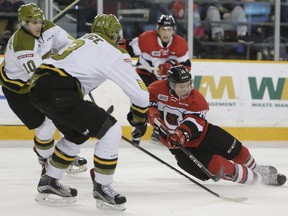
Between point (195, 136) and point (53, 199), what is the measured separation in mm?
882

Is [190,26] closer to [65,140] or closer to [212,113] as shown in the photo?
[212,113]

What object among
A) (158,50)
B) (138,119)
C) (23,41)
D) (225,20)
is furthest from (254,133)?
(138,119)

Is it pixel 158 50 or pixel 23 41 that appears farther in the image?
pixel 158 50

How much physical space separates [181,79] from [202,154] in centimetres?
43

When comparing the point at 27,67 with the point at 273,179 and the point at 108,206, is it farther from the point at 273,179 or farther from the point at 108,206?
the point at 273,179

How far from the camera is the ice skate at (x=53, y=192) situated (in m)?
3.54

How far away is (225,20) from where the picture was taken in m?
7.52

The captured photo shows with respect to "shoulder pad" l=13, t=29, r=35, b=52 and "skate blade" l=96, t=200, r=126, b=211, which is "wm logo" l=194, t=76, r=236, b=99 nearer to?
"shoulder pad" l=13, t=29, r=35, b=52

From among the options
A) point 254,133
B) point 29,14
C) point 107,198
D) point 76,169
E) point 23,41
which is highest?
point 29,14

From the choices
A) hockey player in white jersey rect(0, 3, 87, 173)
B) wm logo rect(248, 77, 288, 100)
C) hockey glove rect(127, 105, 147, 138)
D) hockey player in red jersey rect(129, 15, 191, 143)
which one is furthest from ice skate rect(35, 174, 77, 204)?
wm logo rect(248, 77, 288, 100)

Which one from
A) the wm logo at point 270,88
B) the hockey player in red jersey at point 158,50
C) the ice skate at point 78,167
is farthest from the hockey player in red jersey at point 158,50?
the ice skate at point 78,167

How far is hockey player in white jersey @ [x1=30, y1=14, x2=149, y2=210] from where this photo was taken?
3305 mm

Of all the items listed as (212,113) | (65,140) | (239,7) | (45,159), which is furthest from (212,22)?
(65,140)

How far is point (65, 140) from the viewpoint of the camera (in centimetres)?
350
